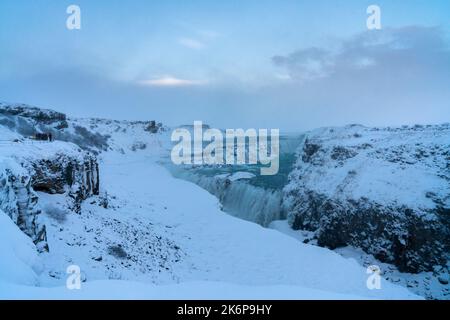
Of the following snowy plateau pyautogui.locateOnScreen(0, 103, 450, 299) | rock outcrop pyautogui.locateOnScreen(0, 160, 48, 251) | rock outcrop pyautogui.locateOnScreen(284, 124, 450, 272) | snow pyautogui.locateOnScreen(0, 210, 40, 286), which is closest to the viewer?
snow pyautogui.locateOnScreen(0, 210, 40, 286)

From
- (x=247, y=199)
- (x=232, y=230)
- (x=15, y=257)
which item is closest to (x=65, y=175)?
(x=232, y=230)

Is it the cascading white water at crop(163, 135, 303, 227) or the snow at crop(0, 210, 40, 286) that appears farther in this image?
the cascading white water at crop(163, 135, 303, 227)

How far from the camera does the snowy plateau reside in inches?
263

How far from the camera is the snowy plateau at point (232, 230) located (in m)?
6.69

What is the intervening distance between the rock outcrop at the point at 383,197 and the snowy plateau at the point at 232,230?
0.25ft

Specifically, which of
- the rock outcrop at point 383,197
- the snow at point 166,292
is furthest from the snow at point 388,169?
the snow at point 166,292

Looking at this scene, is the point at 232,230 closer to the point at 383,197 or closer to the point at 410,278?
the point at 383,197

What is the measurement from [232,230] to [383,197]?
34.3ft

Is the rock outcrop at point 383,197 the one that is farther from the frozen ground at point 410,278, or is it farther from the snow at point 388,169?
the frozen ground at point 410,278

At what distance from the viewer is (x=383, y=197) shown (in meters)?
20.4

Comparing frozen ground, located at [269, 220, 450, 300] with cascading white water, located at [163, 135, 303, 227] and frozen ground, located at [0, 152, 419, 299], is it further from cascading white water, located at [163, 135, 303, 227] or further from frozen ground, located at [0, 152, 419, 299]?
cascading white water, located at [163, 135, 303, 227]

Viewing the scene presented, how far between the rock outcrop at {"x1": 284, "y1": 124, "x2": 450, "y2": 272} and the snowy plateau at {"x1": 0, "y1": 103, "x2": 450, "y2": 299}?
0.25 ft

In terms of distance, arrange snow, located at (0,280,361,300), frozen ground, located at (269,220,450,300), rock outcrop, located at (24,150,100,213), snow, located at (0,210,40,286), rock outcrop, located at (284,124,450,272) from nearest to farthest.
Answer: snow, located at (0,280,361,300) → snow, located at (0,210,40,286) → rock outcrop, located at (24,150,100,213) → frozen ground, located at (269,220,450,300) → rock outcrop, located at (284,124,450,272)

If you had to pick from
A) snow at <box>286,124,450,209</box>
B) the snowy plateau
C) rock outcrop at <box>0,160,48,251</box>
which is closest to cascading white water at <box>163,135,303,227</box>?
the snowy plateau
